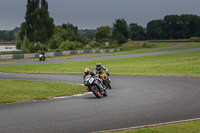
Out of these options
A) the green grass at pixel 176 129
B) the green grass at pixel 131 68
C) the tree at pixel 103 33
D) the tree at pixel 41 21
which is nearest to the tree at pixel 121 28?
the tree at pixel 41 21

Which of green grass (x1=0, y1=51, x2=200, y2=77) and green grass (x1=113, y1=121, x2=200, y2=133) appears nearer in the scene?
green grass (x1=113, y1=121, x2=200, y2=133)

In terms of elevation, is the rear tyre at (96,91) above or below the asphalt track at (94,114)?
above

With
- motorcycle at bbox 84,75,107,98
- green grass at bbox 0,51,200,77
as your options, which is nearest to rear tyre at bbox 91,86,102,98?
motorcycle at bbox 84,75,107,98

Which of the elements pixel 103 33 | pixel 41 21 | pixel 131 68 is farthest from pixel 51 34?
pixel 103 33

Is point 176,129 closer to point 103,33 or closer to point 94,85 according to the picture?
point 94,85

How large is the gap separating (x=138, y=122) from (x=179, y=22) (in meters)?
181

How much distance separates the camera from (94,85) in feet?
46.5

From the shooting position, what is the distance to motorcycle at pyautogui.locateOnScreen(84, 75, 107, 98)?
13750mm

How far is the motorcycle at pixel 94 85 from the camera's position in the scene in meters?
13.8

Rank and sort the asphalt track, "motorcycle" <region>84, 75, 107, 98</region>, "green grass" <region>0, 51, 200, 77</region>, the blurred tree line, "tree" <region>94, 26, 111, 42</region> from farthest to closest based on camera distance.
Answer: "tree" <region>94, 26, 111, 42</region> < the blurred tree line < "green grass" <region>0, 51, 200, 77</region> < "motorcycle" <region>84, 75, 107, 98</region> < the asphalt track

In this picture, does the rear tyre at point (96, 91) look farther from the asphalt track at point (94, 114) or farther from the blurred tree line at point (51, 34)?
the blurred tree line at point (51, 34)

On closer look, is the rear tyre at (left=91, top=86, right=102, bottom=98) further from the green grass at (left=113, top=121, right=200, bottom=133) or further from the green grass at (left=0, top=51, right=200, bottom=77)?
the green grass at (left=0, top=51, right=200, bottom=77)

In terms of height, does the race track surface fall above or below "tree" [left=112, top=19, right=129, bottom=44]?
below

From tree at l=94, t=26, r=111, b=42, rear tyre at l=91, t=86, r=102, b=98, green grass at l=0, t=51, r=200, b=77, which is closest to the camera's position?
rear tyre at l=91, t=86, r=102, b=98
